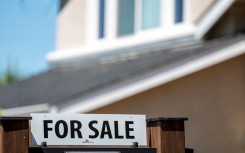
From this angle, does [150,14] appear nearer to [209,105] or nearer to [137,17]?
[137,17]

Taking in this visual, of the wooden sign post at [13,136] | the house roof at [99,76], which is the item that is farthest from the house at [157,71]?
the wooden sign post at [13,136]

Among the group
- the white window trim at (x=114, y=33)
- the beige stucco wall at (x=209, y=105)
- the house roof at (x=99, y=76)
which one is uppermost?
the white window trim at (x=114, y=33)

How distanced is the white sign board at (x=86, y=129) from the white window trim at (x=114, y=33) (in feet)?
20.6

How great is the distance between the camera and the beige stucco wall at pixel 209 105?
946cm

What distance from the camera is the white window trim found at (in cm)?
1159

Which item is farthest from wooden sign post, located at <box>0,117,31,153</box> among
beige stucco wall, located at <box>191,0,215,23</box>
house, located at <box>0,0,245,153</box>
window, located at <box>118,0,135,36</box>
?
window, located at <box>118,0,135,36</box>

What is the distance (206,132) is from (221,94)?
59cm

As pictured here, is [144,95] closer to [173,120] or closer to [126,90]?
[126,90]

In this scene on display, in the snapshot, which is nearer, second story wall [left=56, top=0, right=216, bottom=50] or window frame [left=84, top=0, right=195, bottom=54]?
window frame [left=84, top=0, right=195, bottom=54]

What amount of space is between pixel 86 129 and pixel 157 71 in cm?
406

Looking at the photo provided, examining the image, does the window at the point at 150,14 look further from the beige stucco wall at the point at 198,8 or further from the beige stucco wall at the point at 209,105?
the beige stucco wall at the point at 209,105

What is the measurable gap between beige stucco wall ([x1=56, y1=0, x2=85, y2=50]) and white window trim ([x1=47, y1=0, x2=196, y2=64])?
0.49ft

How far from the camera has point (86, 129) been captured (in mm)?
5012

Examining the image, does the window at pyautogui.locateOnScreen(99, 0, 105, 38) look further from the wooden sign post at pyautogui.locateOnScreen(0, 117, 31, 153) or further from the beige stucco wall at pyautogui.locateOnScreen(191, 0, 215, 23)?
the wooden sign post at pyautogui.locateOnScreen(0, 117, 31, 153)
